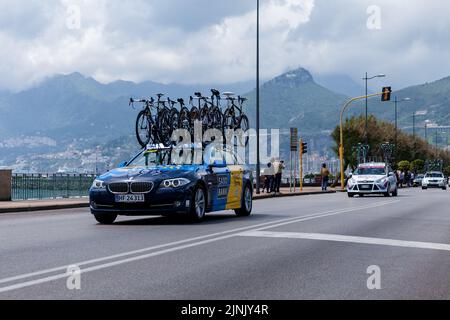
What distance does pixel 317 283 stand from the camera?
7.74 m

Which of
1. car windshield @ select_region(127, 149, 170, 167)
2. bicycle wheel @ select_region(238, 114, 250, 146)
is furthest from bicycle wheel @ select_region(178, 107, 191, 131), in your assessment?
car windshield @ select_region(127, 149, 170, 167)

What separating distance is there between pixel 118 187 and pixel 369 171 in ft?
79.2

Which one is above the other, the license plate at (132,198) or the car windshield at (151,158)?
the car windshield at (151,158)

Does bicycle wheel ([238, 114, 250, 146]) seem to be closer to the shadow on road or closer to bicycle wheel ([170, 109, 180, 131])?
bicycle wheel ([170, 109, 180, 131])

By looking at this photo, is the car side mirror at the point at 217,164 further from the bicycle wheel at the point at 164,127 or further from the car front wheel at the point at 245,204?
the bicycle wheel at the point at 164,127

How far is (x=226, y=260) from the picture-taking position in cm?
948

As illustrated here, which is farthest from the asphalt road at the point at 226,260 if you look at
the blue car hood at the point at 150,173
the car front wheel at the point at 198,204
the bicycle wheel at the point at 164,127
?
the bicycle wheel at the point at 164,127

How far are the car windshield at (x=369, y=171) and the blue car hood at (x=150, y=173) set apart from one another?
22824mm

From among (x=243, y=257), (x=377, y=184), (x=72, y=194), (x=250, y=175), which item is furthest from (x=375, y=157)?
(x=243, y=257)

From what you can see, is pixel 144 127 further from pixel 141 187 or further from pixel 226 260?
pixel 226 260

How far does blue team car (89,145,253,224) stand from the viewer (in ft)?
48.4

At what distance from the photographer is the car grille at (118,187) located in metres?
14.8

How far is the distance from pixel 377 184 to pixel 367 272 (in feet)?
91.6

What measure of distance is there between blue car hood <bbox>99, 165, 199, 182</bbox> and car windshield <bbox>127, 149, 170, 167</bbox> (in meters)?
0.86
